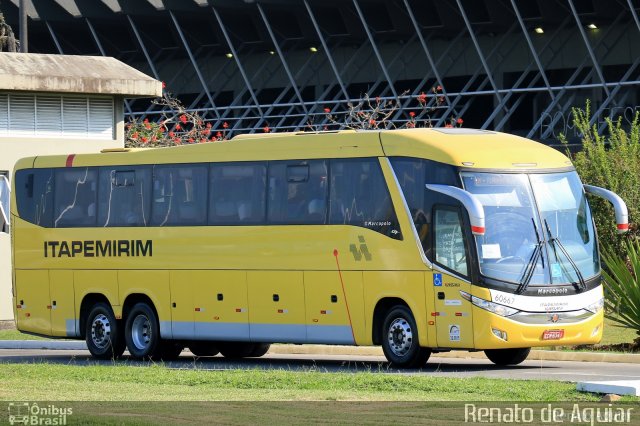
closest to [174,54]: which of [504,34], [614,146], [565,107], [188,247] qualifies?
[504,34]

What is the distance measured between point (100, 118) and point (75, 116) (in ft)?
1.86

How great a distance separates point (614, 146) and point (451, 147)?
400 inches

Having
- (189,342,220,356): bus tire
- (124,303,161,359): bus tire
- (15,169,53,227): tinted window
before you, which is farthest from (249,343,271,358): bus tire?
(15,169,53,227): tinted window

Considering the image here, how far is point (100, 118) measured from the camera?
35.0 m

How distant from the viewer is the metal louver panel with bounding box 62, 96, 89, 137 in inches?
1366

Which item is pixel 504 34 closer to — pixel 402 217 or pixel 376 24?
pixel 376 24

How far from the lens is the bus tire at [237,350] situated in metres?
26.8

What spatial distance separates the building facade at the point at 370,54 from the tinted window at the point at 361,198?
81.3 ft

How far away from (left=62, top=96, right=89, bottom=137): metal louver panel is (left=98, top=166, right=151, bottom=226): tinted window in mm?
8290

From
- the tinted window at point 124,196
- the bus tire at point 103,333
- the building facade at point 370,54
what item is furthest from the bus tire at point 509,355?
the building facade at point 370,54

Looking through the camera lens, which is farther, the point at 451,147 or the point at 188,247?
the point at 188,247

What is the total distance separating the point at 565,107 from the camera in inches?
1986

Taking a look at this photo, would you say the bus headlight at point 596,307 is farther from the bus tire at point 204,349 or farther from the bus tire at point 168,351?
the bus tire at point 168,351

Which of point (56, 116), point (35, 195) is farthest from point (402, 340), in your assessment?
point (56, 116)
